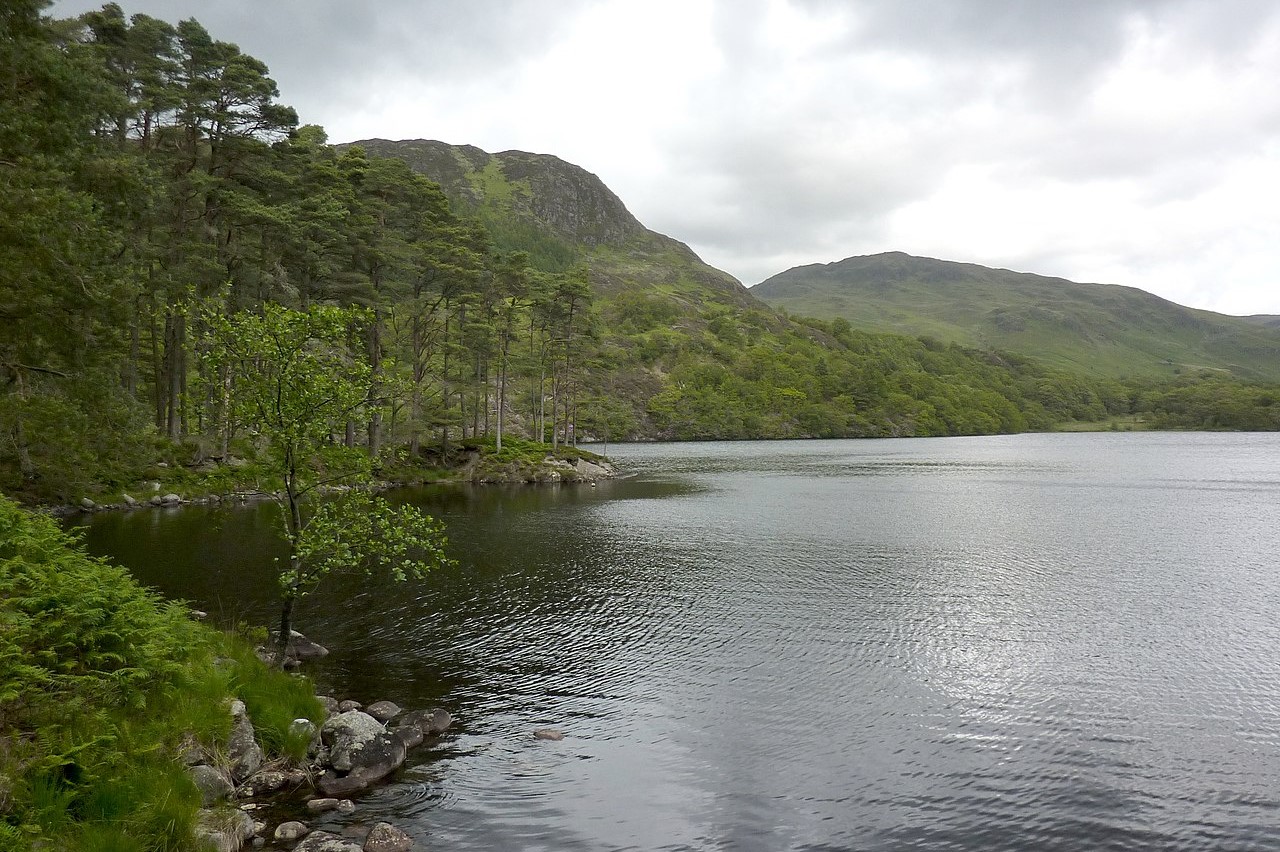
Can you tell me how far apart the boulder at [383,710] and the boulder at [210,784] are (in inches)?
165

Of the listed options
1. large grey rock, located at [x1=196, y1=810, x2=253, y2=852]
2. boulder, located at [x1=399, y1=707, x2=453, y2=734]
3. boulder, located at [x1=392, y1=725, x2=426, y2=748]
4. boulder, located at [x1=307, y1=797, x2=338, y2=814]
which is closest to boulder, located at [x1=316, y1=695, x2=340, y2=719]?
boulder, located at [x1=399, y1=707, x2=453, y2=734]

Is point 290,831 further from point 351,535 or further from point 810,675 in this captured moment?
point 810,675

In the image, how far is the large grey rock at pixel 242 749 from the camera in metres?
13.0

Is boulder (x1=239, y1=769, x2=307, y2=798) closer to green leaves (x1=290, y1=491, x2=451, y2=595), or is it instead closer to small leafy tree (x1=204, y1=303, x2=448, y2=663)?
green leaves (x1=290, y1=491, x2=451, y2=595)

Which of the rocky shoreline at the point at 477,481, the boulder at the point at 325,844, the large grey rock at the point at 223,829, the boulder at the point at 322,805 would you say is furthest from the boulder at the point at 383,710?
the rocky shoreline at the point at 477,481

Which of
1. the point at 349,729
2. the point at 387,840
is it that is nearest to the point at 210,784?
the point at 349,729

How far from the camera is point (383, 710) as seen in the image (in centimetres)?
1659

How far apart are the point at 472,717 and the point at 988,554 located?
107ft

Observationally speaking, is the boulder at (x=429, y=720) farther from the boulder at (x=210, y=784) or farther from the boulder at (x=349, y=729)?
the boulder at (x=210, y=784)

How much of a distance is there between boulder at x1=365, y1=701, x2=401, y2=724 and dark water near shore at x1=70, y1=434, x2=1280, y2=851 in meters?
1.27

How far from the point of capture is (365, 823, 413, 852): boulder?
447 inches

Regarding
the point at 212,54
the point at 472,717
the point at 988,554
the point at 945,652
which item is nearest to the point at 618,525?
the point at 988,554

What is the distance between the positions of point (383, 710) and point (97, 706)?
6.41 metres

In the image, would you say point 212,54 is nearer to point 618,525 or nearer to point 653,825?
point 618,525
